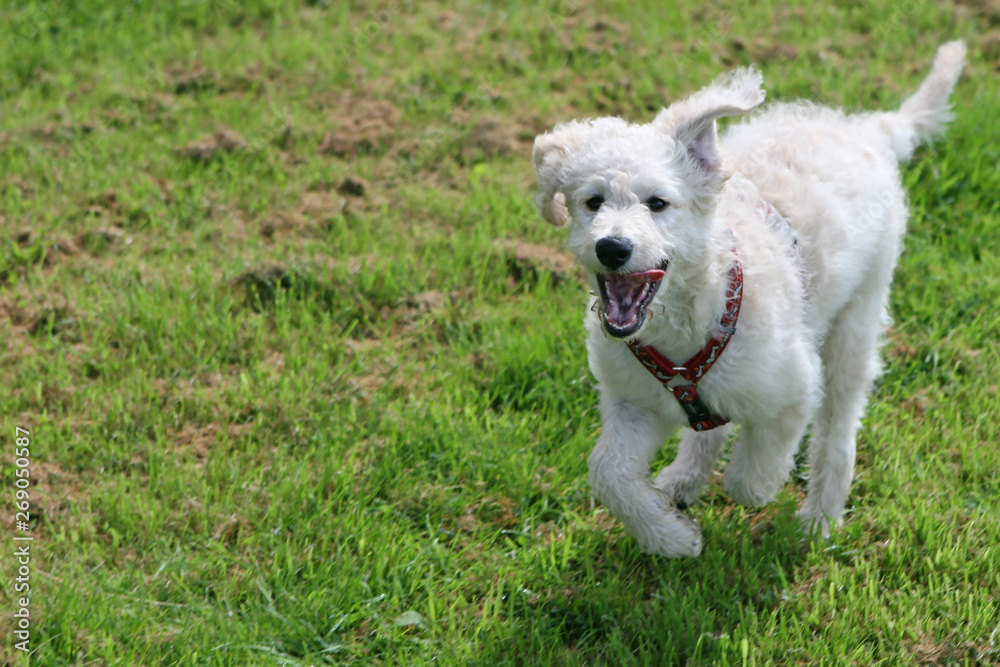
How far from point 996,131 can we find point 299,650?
219 inches

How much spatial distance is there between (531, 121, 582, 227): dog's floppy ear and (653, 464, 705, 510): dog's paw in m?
1.25

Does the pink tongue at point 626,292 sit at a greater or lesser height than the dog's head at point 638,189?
lesser

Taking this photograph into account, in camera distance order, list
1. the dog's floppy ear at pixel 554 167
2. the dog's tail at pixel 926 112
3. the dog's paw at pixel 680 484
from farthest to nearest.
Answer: the dog's tail at pixel 926 112 → the dog's paw at pixel 680 484 → the dog's floppy ear at pixel 554 167

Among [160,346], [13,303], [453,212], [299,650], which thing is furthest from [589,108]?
[299,650]

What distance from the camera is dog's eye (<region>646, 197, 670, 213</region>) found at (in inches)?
157

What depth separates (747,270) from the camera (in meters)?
4.17

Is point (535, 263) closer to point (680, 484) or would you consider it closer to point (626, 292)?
point (680, 484)

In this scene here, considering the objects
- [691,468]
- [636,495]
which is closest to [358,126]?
[691,468]

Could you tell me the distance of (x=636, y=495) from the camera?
3.97m

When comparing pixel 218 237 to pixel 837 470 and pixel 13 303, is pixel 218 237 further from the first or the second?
pixel 837 470

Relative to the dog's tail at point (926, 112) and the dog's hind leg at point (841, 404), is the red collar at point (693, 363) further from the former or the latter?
the dog's tail at point (926, 112)

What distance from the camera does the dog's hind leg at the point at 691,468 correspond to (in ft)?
15.1

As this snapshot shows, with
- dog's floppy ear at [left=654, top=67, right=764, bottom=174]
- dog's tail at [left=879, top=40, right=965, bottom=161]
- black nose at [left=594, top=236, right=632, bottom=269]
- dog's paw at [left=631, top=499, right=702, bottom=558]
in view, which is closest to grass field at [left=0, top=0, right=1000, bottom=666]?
dog's paw at [left=631, top=499, right=702, bottom=558]

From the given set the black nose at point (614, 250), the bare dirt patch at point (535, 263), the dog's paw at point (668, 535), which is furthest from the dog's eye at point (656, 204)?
the bare dirt patch at point (535, 263)
